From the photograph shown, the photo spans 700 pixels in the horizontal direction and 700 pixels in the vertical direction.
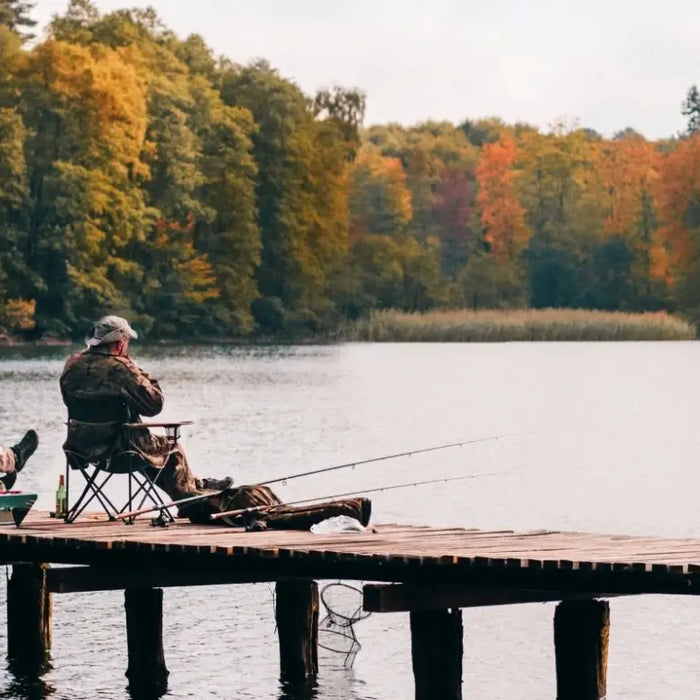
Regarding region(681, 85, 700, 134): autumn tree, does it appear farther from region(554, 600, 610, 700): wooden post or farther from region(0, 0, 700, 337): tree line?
region(554, 600, 610, 700): wooden post

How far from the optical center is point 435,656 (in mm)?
Result: 14016

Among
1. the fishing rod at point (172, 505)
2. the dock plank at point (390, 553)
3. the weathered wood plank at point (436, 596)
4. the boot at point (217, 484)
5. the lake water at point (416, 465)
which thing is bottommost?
the lake water at point (416, 465)

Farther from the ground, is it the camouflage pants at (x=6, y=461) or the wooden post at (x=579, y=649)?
the camouflage pants at (x=6, y=461)

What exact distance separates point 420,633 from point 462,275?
321 feet

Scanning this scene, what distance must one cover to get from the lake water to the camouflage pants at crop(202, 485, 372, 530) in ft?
3.73

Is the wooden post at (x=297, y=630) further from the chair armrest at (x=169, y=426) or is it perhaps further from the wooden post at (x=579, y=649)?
the wooden post at (x=579, y=649)

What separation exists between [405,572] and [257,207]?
264 feet

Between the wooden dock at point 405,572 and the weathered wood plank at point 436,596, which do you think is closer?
the wooden dock at point 405,572

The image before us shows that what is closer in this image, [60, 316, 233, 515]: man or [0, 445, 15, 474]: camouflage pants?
[60, 316, 233, 515]: man

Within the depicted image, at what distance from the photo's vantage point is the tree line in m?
78.8

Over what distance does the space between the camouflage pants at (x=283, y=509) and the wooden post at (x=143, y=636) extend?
79cm

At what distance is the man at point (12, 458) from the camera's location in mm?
16234

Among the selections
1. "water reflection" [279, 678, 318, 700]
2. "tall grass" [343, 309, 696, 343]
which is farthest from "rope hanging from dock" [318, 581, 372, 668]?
"tall grass" [343, 309, 696, 343]

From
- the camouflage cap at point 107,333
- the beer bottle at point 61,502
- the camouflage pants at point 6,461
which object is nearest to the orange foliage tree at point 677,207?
the beer bottle at point 61,502
